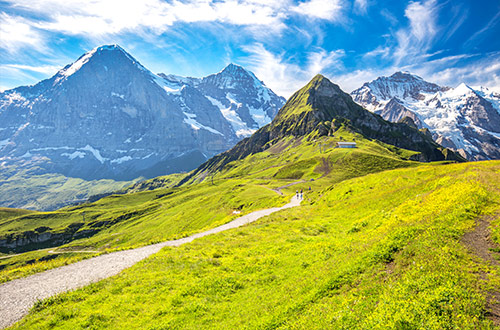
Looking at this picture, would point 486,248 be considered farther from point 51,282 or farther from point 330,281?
point 51,282

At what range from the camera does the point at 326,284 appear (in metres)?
13.2

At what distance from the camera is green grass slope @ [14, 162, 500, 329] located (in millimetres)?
9688

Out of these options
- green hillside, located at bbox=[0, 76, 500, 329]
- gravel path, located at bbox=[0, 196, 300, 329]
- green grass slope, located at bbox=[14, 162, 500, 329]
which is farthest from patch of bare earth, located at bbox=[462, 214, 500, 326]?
gravel path, located at bbox=[0, 196, 300, 329]

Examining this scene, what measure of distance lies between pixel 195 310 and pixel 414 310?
1168 cm

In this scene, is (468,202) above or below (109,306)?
above

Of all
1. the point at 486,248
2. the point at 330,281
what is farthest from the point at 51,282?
the point at 486,248

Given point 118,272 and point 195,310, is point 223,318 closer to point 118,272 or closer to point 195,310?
point 195,310

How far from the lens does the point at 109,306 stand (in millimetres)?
16141

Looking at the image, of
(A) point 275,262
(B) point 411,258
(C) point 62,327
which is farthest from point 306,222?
(C) point 62,327

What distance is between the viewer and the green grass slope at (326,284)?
9.69 metres

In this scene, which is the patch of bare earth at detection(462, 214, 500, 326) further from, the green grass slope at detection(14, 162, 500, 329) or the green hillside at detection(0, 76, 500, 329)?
the green grass slope at detection(14, 162, 500, 329)

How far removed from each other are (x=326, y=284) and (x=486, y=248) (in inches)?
338

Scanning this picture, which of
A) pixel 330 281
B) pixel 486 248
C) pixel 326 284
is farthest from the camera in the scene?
pixel 330 281

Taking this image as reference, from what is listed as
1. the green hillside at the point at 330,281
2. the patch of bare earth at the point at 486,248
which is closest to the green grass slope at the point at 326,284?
the green hillside at the point at 330,281
